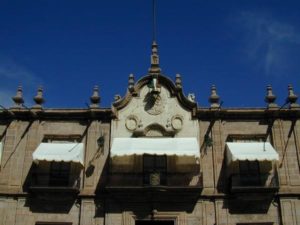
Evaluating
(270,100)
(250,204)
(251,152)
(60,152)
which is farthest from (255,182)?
(60,152)

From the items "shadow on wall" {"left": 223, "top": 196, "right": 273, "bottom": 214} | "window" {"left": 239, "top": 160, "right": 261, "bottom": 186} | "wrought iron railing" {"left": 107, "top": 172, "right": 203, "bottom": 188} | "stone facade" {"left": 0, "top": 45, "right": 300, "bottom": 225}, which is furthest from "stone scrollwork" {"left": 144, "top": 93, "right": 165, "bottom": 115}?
"shadow on wall" {"left": 223, "top": 196, "right": 273, "bottom": 214}

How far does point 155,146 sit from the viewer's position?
2083 centimetres

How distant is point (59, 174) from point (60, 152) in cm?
107

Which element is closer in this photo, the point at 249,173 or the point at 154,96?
the point at 249,173

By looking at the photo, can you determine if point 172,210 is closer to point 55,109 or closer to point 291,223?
point 291,223

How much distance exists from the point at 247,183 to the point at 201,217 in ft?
8.08

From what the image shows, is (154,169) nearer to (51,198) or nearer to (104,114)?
(104,114)

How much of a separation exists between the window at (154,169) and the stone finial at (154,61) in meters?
4.00

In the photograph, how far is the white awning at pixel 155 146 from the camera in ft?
67.2

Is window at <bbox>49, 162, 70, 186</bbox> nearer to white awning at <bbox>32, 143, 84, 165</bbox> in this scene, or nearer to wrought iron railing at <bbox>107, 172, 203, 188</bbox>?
white awning at <bbox>32, 143, 84, 165</bbox>

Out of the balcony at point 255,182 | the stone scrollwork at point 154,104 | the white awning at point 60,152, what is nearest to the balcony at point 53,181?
the white awning at point 60,152

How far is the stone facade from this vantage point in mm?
20469

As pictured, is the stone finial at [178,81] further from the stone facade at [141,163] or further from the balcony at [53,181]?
the balcony at [53,181]

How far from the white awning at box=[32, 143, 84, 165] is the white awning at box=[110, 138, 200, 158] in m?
1.49
